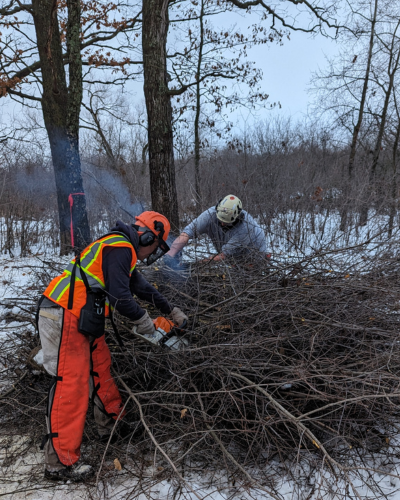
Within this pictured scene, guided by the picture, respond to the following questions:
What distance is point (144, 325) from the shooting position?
8.05 feet

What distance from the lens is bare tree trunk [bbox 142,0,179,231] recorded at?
510cm

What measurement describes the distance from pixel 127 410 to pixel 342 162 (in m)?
12.6

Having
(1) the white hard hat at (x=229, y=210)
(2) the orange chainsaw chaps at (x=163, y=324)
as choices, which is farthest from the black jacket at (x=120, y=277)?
(1) the white hard hat at (x=229, y=210)

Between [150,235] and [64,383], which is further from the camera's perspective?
[150,235]

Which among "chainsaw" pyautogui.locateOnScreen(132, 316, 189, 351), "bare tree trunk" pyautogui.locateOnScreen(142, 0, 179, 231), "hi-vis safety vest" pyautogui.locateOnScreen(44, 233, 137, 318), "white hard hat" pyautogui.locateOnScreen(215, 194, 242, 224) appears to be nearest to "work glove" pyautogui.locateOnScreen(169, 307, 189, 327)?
"chainsaw" pyautogui.locateOnScreen(132, 316, 189, 351)

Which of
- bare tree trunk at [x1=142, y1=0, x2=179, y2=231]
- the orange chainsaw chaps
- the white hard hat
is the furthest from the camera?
bare tree trunk at [x1=142, y1=0, x2=179, y2=231]

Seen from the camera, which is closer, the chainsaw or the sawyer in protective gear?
the sawyer in protective gear

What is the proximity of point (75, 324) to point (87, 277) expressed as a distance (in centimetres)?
31

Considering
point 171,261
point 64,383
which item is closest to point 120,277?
point 64,383

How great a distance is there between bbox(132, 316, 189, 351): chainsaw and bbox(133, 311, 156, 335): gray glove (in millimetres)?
43

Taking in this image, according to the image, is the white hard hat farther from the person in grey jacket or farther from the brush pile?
the brush pile

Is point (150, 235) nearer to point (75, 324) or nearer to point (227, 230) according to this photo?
point (75, 324)

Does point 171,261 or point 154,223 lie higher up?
point 154,223

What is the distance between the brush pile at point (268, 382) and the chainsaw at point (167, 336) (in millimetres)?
64
